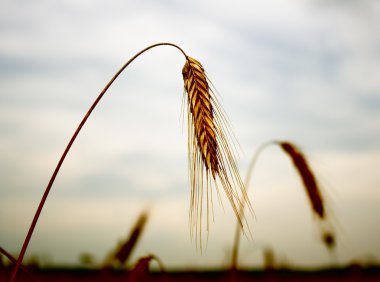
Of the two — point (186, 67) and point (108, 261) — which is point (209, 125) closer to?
point (186, 67)

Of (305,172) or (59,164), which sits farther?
(305,172)

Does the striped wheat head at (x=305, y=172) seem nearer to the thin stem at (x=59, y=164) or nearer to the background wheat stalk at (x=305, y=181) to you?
the background wheat stalk at (x=305, y=181)

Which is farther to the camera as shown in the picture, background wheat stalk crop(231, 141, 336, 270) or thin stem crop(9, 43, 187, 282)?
background wheat stalk crop(231, 141, 336, 270)

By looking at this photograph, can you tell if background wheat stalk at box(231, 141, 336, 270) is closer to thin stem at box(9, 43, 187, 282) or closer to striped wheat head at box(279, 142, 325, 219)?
striped wheat head at box(279, 142, 325, 219)

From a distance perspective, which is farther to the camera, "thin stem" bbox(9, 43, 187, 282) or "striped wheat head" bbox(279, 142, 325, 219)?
"striped wheat head" bbox(279, 142, 325, 219)

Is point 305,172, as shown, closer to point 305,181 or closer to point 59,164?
point 305,181

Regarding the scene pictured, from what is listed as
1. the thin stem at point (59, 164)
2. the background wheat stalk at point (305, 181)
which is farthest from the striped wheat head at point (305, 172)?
the thin stem at point (59, 164)

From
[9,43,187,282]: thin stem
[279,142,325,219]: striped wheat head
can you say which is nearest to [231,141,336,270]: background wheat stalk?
[279,142,325,219]: striped wheat head

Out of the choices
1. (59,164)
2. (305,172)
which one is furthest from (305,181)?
(59,164)
